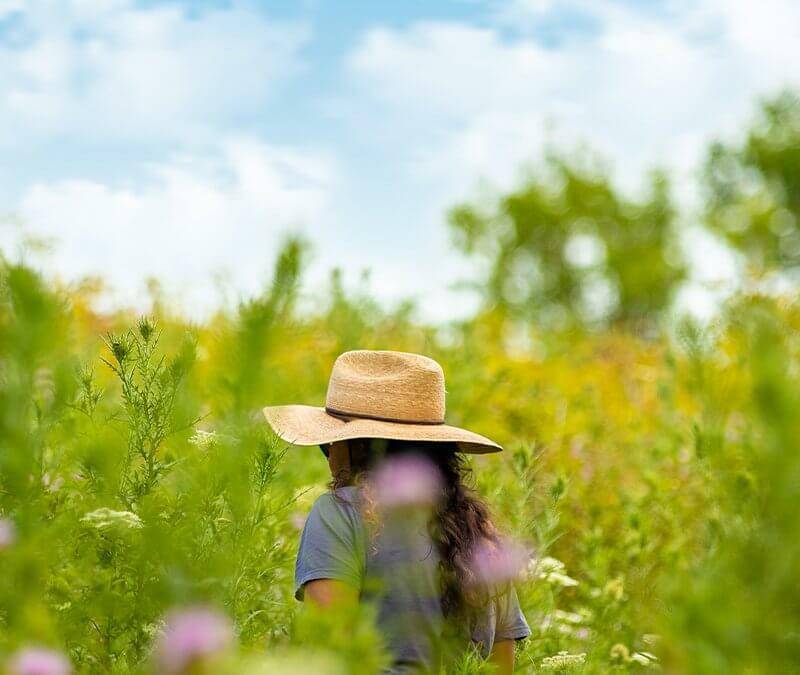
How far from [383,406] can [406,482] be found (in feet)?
1.02

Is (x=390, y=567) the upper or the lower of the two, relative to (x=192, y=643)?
lower

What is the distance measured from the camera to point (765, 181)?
102ft

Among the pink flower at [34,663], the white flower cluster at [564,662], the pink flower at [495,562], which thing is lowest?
the white flower cluster at [564,662]

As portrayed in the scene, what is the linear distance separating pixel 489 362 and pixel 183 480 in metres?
5.25

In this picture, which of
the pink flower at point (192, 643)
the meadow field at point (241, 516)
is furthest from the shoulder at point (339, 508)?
the pink flower at point (192, 643)

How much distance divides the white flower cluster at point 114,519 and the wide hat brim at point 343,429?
592 millimetres

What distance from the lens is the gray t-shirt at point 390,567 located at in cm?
230

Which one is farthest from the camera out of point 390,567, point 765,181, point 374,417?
point 765,181

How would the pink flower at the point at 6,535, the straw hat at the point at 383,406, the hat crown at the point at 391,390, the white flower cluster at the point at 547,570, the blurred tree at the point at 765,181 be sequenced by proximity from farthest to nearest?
the blurred tree at the point at 765,181, the white flower cluster at the point at 547,570, the hat crown at the point at 391,390, the straw hat at the point at 383,406, the pink flower at the point at 6,535

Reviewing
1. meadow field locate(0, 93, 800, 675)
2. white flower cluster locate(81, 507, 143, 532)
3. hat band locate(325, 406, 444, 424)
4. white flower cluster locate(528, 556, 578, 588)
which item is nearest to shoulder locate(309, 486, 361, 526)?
meadow field locate(0, 93, 800, 675)

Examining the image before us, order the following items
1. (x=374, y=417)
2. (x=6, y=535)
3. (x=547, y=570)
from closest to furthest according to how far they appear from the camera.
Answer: (x=6, y=535), (x=374, y=417), (x=547, y=570)

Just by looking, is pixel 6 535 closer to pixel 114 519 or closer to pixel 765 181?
pixel 114 519

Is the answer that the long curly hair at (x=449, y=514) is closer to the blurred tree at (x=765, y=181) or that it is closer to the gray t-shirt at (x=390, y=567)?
the gray t-shirt at (x=390, y=567)

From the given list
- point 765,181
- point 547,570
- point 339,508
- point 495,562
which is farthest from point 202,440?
point 765,181
